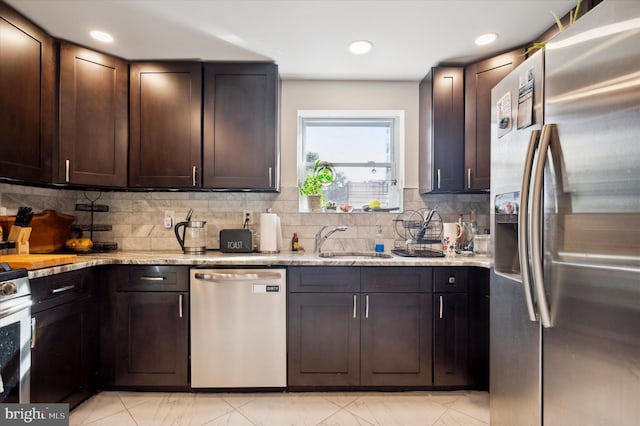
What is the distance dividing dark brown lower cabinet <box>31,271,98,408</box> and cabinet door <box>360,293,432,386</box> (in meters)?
1.75

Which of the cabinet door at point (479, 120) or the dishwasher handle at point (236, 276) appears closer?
the dishwasher handle at point (236, 276)

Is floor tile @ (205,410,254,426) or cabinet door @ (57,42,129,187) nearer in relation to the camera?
floor tile @ (205,410,254,426)

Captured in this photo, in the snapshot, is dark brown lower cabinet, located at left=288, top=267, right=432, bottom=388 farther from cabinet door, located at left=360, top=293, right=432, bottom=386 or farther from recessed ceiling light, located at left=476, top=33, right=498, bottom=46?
recessed ceiling light, located at left=476, top=33, right=498, bottom=46

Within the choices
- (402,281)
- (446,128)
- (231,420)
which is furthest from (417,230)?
(231,420)

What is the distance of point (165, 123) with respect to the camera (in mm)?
2387

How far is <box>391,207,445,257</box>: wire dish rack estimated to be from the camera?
2666 mm

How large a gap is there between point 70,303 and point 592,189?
252cm

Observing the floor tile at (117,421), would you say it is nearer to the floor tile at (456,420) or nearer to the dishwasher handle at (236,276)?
the dishwasher handle at (236,276)

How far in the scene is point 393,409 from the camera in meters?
1.97

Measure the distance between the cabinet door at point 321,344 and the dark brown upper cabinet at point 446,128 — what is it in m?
1.15

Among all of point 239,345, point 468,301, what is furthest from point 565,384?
point 239,345

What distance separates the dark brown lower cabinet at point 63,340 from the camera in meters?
1.66

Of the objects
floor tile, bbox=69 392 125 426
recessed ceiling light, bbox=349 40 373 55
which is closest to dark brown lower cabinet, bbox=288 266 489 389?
floor tile, bbox=69 392 125 426

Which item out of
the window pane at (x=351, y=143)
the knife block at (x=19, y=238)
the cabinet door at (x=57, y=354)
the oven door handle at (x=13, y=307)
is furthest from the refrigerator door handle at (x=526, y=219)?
the knife block at (x=19, y=238)
